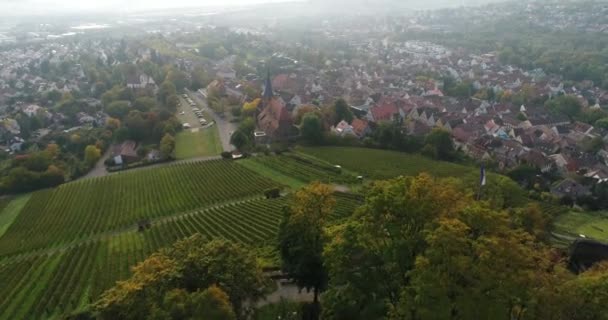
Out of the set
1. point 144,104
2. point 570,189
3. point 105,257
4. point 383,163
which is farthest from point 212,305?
point 144,104

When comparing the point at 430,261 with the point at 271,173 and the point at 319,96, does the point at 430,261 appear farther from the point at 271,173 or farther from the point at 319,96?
the point at 319,96

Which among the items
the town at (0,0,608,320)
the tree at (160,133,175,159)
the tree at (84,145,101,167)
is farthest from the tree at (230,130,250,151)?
the tree at (84,145,101,167)

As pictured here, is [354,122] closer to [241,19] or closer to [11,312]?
[11,312]

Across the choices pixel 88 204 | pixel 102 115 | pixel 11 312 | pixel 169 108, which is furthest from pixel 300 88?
pixel 11 312

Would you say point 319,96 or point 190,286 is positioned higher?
point 190,286

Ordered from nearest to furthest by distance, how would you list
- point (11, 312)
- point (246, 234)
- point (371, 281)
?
point (371, 281), point (11, 312), point (246, 234)

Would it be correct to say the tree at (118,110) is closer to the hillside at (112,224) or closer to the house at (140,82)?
the house at (140,82)

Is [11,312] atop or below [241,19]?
below
